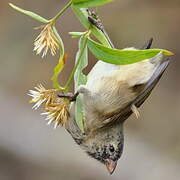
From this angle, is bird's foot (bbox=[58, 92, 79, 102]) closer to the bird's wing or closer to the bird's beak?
the bird's wing

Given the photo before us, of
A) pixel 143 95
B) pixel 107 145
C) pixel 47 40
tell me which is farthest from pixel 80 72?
pixel 107 145

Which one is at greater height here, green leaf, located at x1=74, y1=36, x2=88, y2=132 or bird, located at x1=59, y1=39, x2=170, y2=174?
green leaf, located at x1=74, y1=36, x2=88, y2=132

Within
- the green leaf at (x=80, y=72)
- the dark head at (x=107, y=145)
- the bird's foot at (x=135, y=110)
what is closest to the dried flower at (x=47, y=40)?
the green leaf at (x=80, y=72)

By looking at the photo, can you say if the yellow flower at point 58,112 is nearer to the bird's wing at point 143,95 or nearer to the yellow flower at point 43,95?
the yellow flower at point 43,95

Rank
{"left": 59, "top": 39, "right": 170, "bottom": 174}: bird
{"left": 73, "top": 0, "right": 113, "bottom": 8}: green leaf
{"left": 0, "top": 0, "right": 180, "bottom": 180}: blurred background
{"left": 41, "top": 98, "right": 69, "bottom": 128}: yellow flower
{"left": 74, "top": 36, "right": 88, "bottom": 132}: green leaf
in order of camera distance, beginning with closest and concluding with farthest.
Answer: {"left": 73, "top": 0, "right": 113, "bottom": 8}: green leaf, {"left": 74, "top": 36, "right": 88, "bottom": 132}: green leaf, {"left": 41, "top": 98, "right": 69, "bottom": 128}: yellow flower, {"left": 59, "top": 39, "right": 170, "bottom": 174}: bird, {"left": 0, "top": 0, "right": 180, "bottom": 180}: blurred background

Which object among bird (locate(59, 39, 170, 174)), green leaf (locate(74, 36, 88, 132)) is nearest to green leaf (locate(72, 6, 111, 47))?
green leaf (locate(74, 36, 88, 132))

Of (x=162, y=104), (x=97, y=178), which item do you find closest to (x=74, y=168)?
(x=97, y=178)
